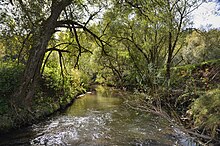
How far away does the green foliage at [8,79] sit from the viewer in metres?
11.6

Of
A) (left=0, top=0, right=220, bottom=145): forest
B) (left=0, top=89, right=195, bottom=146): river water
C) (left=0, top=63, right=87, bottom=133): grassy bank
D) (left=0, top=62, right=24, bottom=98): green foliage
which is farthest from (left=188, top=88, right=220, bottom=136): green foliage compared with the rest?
(left=0, top=62, right=24, bottom=98): green foliage

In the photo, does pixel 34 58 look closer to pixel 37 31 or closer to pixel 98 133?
pixel 37 31

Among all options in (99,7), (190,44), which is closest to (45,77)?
(99,7)

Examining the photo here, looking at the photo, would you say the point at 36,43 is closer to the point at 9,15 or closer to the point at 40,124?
the point at 9,15

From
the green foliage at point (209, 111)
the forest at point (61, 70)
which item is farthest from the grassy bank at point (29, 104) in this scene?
the green foliage at point (209, 111)

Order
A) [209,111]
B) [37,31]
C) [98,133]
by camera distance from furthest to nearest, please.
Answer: [98,133], [37,31], [209,111]

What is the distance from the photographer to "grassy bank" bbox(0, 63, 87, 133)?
423 inches

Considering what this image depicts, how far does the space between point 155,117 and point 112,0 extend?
7.33 m

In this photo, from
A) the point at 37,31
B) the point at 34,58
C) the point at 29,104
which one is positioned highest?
the point at 37,31

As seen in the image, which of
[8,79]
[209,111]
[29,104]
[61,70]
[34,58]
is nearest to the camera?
[209,111]

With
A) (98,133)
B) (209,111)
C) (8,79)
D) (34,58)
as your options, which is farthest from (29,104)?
(209,111)

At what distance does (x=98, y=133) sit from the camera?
1059cm

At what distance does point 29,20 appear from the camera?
9000 millimetres

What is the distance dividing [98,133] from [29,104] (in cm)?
390
